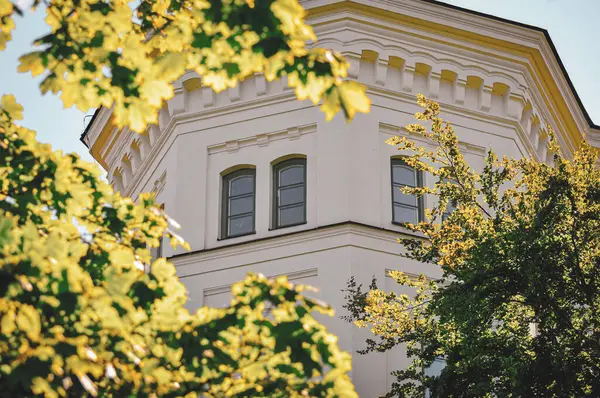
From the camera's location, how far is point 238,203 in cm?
1939

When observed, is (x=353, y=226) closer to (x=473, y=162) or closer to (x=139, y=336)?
(x=473, y=162)

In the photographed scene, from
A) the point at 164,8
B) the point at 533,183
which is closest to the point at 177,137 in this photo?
the point at 533,183

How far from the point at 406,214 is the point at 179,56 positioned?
40.5ft

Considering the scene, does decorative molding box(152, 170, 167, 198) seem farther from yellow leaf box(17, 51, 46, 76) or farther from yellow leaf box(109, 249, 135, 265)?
yellow leaf box(17, 51, 46, 76)

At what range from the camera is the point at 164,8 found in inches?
349

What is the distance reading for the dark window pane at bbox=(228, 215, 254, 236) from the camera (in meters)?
19.0

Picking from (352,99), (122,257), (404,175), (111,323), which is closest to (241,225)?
(404,175)

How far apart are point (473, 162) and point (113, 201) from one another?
1171cm

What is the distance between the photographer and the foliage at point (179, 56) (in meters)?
6.64

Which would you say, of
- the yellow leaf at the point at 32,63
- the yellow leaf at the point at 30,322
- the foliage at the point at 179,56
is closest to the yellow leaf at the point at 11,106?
the foliage at the point at 179,56

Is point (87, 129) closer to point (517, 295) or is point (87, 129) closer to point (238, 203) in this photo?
point (238, 203)

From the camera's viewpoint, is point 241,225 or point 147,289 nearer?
point 147,289

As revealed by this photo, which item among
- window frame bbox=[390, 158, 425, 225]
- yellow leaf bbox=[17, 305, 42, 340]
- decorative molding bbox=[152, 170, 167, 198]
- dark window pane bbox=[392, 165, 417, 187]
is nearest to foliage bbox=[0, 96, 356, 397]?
yellow leaf bbox=[17, 305, 42, 340]

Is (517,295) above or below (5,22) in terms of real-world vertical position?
above
